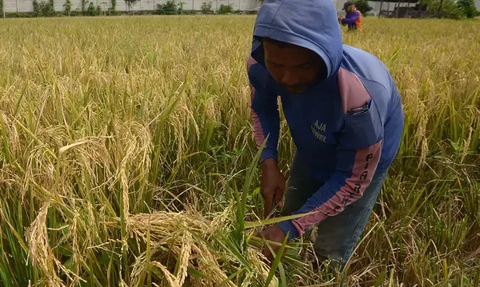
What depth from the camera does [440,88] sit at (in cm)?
210

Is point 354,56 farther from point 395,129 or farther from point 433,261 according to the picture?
point 433,261

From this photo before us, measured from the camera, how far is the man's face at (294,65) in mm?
835

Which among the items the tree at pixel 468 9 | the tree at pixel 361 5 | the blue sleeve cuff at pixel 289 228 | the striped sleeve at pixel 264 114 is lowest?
the blue sleeve cuff at pixel 289 228

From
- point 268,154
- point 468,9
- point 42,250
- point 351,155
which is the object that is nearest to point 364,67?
point 351,155

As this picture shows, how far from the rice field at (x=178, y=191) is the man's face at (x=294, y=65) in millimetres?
242

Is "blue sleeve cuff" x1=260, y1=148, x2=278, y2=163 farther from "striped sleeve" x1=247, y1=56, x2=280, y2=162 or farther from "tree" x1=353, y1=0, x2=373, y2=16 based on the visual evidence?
"tree" x1=353, y1=0, x2=373, y2=16

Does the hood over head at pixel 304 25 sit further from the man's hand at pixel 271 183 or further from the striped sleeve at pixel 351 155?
the man's hand at pixel 271 183

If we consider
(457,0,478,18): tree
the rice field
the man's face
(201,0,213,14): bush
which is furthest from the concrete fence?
the man's face

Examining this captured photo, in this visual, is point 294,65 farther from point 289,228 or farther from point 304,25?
point 289,228

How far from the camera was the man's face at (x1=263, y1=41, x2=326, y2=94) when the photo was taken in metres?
0.83

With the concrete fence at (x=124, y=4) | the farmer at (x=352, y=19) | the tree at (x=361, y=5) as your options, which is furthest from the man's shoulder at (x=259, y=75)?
the tree at (x=361, y=5)

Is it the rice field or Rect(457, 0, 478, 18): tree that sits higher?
Rect(457, 0, 478, 18): tree

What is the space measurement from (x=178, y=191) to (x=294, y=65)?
34.9 inches

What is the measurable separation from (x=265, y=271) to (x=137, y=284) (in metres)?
0.29
